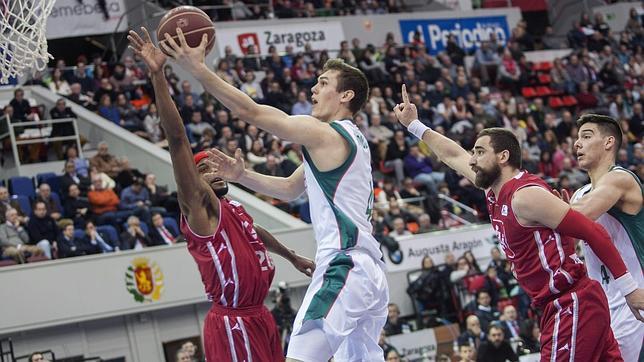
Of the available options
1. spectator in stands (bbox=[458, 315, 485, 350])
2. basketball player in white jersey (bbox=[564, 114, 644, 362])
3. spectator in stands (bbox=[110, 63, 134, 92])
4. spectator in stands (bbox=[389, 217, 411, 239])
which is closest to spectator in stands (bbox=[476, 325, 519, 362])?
spectator in stands (bbox=[458, 315, 485, 350])

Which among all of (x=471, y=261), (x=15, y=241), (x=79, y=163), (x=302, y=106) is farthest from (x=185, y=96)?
(x=471, y=261)

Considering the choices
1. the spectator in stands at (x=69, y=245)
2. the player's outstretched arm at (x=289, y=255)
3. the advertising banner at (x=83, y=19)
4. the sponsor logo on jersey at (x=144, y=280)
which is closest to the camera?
the player's outstretched arm at (x=289, y=255)

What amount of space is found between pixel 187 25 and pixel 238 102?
72 centimetres

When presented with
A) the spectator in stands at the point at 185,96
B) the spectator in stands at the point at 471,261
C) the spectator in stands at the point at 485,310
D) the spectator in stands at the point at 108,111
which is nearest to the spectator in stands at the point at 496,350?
the spectator in stands at the point at 485,310

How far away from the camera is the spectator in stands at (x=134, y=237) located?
15.5 metres

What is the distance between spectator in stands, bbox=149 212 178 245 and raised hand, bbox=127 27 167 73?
9.95 meters

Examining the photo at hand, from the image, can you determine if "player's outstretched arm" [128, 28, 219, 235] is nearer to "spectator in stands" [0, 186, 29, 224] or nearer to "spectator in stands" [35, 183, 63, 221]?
"spectator in stands" [0, 186, 29, 224]

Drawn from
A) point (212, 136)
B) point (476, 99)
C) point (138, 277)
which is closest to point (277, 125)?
point (138, 277)

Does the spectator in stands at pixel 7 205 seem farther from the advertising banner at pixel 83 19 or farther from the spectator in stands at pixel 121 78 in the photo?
the advertising banner at pixel 83 19

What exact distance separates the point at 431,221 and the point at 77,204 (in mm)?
6334

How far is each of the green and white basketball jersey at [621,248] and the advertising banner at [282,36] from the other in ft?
55.2

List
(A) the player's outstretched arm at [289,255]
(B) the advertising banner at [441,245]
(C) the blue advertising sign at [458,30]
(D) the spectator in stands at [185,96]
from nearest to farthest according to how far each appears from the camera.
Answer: (A) the player's outstretched arm at [289,255] < (B) the advertising banner at [441,245] < (D) the spectator in stands at [185,96] < (C) the blue advertising sign at [458,30]

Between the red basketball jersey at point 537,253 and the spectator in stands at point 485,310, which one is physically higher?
the red basketball jersey at point 537,253

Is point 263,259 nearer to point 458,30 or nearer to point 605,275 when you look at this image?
point 605,275
